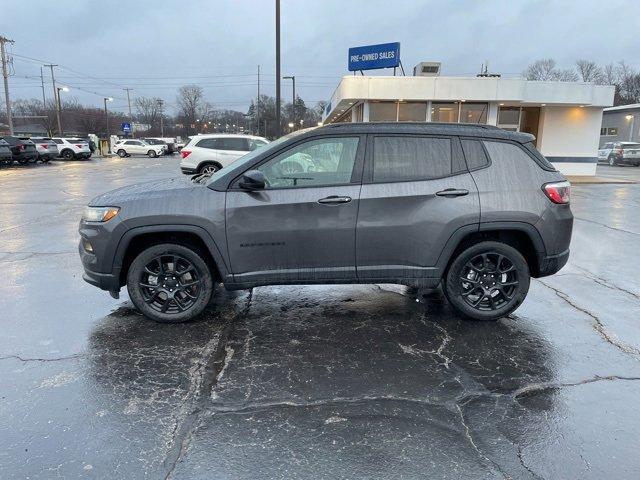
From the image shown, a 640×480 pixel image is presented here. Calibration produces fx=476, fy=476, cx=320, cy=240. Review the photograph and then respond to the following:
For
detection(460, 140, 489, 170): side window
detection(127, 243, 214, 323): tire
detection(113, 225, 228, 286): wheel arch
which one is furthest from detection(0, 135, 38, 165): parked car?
Answer: detection(460, 140, 489, 170): side window

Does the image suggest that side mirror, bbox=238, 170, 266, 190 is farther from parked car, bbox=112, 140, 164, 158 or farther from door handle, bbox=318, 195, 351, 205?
parked car, bbox=112, 140, 164, 158

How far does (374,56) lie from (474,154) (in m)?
21.7

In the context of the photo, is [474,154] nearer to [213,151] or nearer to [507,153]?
[507,153]

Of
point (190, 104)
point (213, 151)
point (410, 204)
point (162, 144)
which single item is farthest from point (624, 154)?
point (190, 104)

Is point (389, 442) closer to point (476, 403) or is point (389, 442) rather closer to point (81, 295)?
point (476, 403)

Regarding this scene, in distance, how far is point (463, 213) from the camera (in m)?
4.40

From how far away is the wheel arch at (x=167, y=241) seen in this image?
4305 mm

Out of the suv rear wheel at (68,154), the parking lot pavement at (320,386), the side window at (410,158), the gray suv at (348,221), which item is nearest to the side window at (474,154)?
the gray suv at (348,221)

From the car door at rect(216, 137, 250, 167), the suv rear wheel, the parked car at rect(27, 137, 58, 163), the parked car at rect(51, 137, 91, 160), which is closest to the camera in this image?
the car door at rect(216, 137, 250, 167)

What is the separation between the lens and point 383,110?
21703mm

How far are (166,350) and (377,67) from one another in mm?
23164

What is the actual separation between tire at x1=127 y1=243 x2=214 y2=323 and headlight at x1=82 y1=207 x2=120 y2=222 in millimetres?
438

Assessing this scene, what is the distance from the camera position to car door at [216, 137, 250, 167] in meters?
17.0

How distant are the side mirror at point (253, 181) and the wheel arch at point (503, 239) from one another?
5.91 feet
